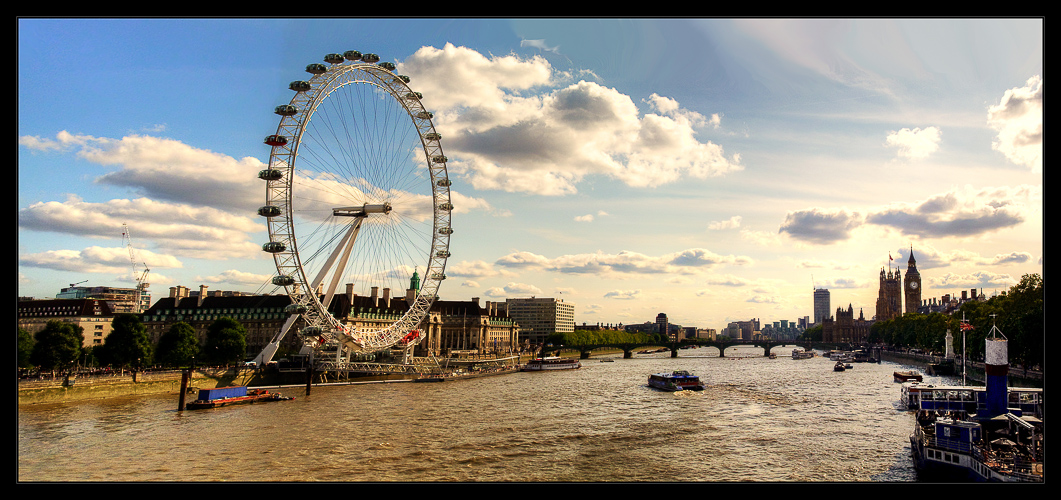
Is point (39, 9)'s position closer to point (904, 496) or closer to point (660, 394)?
point (904, 496)

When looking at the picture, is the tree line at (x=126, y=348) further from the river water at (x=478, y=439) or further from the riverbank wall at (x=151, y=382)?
the river water at (x=478, y=439)

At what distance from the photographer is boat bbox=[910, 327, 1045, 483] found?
24.1 metres

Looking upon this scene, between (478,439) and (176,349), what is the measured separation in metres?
47.9

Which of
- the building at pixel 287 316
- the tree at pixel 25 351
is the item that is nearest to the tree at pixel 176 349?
the tree at pixel 25 351

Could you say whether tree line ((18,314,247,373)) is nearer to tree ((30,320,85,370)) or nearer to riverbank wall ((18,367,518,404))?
tree ((30,320,85,370))

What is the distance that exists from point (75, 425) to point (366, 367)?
139 ft

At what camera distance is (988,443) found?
28078 millimetres

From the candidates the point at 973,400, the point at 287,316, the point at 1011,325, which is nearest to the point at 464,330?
the point at 287,316

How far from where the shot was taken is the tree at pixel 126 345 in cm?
6531

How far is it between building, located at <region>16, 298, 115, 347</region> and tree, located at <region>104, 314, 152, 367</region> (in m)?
45.9

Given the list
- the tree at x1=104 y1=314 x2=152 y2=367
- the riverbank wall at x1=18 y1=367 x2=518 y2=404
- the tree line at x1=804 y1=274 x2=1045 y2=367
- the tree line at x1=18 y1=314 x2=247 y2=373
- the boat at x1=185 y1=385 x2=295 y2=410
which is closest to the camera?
the riverbank wall at x1=18 y1=367 x2=518 y2=404

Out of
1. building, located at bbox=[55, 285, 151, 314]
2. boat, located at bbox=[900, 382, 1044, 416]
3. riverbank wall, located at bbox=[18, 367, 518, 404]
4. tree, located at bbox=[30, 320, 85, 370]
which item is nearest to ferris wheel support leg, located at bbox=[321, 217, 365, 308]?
riverbank wall, located at bbox=[18, 367, 518, 404]

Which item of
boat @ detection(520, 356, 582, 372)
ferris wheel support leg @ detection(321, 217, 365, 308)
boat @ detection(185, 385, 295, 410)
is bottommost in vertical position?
boat @ detection(520, 356, 582, 372)

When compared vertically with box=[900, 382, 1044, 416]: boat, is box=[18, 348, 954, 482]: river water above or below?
below
